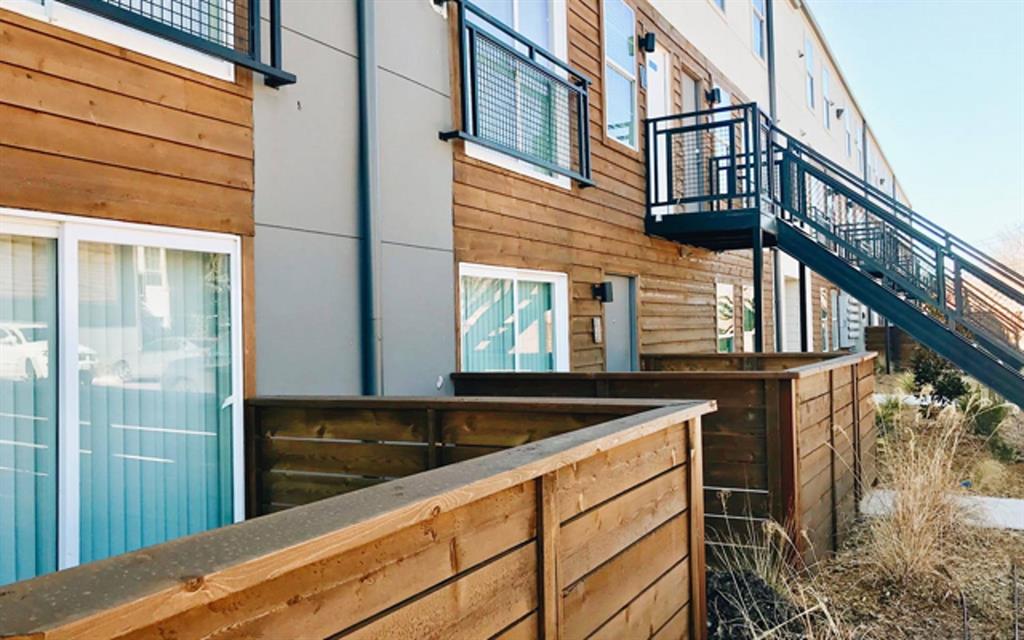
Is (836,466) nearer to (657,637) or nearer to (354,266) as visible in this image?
(657,637)

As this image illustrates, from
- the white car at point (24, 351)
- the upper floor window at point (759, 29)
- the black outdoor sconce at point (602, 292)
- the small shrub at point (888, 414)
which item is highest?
the upper floor window at point (759, 29)

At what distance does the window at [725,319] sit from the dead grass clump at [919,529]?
5.09m

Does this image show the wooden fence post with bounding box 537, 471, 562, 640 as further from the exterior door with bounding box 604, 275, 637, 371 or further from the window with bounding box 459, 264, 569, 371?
the exterior door with bounding box 604, 275, 637, 371

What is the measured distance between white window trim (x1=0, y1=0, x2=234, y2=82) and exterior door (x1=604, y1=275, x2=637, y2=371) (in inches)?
169

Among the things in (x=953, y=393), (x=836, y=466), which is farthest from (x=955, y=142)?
(x=836, y=466)

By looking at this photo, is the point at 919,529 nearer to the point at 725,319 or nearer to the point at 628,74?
the point at 628,74

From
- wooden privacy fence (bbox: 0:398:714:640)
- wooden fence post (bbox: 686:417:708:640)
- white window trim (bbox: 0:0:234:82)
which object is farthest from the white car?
wooden fence post (bbox: 686:417:708:640)

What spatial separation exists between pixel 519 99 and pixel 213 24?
2701 mm

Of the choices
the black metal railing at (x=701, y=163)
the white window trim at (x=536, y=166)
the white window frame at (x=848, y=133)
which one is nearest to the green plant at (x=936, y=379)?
the black metal railing at (x=701, y=163)

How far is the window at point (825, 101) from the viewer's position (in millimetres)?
18078

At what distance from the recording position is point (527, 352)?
5.97m

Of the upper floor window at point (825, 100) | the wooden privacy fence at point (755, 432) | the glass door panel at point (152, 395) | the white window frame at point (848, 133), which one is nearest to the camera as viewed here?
the glass door panel at point (152, 395)

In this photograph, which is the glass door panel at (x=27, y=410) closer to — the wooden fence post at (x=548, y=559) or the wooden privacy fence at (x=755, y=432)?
the wooden fence post at (x=548, y=559)

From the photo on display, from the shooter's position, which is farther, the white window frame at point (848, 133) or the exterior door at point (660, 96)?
the white window frame at point (848, 133)
